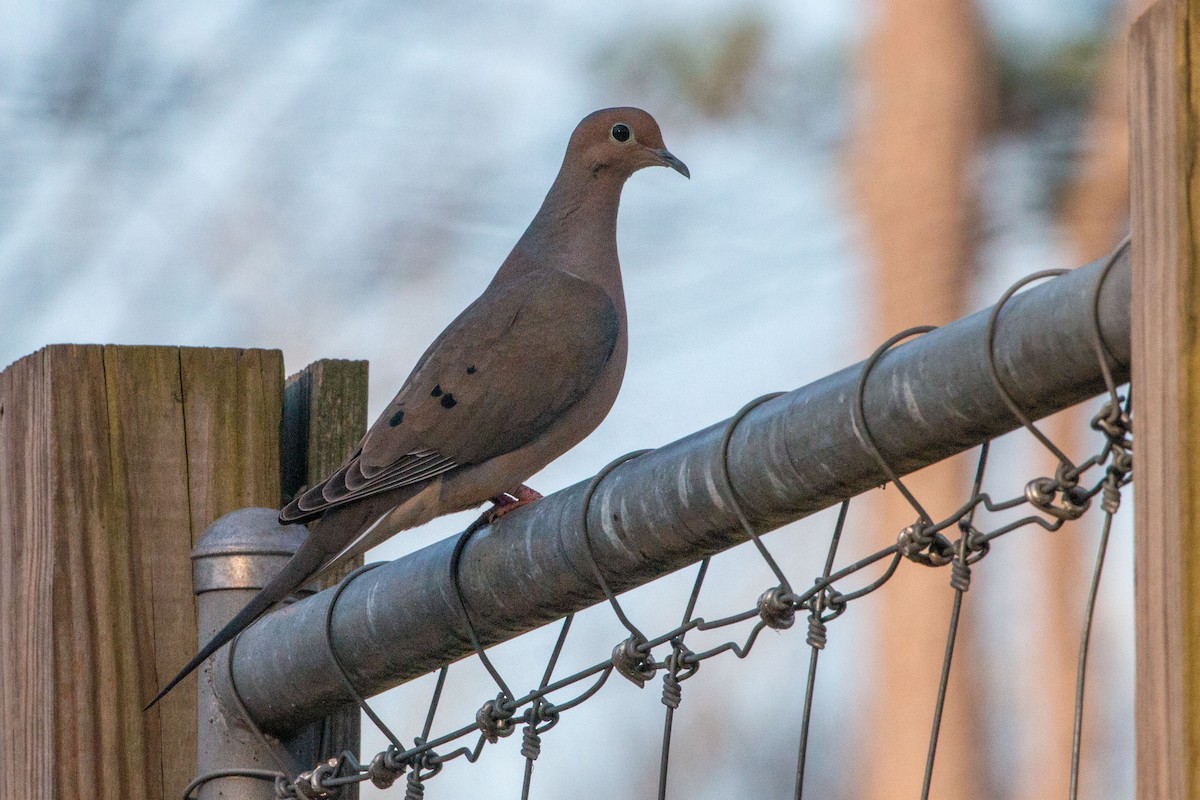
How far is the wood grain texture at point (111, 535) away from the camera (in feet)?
7.86

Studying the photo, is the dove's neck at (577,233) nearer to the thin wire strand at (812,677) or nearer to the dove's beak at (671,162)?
the dove's beak at (671,162)

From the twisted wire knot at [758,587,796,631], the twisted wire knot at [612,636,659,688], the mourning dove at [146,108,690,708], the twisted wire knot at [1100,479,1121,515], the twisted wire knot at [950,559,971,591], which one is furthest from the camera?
the mourning dove at [146,108,690,708]

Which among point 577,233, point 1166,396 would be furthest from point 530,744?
point 577,233

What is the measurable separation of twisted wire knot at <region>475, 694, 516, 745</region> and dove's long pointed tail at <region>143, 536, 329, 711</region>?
444 millimetres

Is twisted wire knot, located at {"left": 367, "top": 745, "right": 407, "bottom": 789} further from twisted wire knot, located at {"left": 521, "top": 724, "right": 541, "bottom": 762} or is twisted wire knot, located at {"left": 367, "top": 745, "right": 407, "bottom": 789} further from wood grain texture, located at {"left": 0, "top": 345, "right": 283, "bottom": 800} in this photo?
wood grain texture, located at {"left": 0, "top": 345, "right": 283, "bottom": 800}

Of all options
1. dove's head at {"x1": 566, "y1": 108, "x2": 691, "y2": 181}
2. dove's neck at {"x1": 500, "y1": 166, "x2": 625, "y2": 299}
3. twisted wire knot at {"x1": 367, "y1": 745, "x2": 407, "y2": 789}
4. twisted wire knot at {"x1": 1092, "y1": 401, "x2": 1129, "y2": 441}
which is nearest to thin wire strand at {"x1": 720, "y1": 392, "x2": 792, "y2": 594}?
twisted wire knot at {"x1": 1092, "y1": 401, "x2": 1129, "y2": 441}

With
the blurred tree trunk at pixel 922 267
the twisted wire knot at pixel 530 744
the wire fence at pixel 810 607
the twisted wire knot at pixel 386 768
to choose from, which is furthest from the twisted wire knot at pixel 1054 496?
the blurred tree trunk at pixel 922 267

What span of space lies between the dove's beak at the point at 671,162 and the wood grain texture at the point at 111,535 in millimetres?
2189

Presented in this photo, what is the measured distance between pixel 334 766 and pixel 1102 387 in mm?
1371

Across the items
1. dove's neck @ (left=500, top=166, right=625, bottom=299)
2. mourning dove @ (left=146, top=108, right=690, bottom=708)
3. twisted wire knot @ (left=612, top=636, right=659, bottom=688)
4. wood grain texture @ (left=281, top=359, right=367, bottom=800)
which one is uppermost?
→ dove's neck @ (left=500, top=166, right=625, bottom=299)

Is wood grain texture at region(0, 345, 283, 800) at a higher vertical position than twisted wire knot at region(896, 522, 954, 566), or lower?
higher

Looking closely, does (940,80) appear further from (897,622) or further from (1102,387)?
(1102,387)

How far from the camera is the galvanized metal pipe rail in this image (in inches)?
51.0

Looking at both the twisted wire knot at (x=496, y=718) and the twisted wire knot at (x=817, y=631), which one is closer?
the twisted wire knot at (x=817, y=631)
